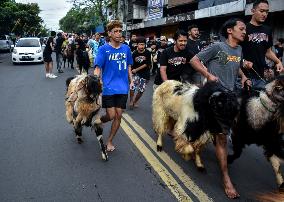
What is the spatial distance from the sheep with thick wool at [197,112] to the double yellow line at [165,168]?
1.02 feet

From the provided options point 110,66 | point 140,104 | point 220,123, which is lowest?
point 140,104

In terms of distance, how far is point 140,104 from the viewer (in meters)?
10.9

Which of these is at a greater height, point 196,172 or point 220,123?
point 220,123

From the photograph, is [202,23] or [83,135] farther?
[202,23]

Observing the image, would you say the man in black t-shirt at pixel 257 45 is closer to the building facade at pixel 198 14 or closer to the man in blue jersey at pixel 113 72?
the man in blue jersey at pixel 113 72

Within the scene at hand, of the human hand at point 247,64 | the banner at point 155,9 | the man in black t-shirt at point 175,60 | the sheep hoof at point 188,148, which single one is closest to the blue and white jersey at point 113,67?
the man in black t-shirt at point 175,60

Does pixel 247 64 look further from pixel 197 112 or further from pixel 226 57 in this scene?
pixel 197 112

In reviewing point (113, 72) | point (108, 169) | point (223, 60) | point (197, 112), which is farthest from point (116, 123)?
point (223, 60)

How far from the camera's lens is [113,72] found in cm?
614

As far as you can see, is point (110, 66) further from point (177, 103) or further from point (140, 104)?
point (140, 104)

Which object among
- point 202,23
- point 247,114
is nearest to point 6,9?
point 202,23

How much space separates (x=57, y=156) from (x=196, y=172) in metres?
2.13

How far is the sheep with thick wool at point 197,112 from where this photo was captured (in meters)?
4.49

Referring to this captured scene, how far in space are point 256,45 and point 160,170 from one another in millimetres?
2339
